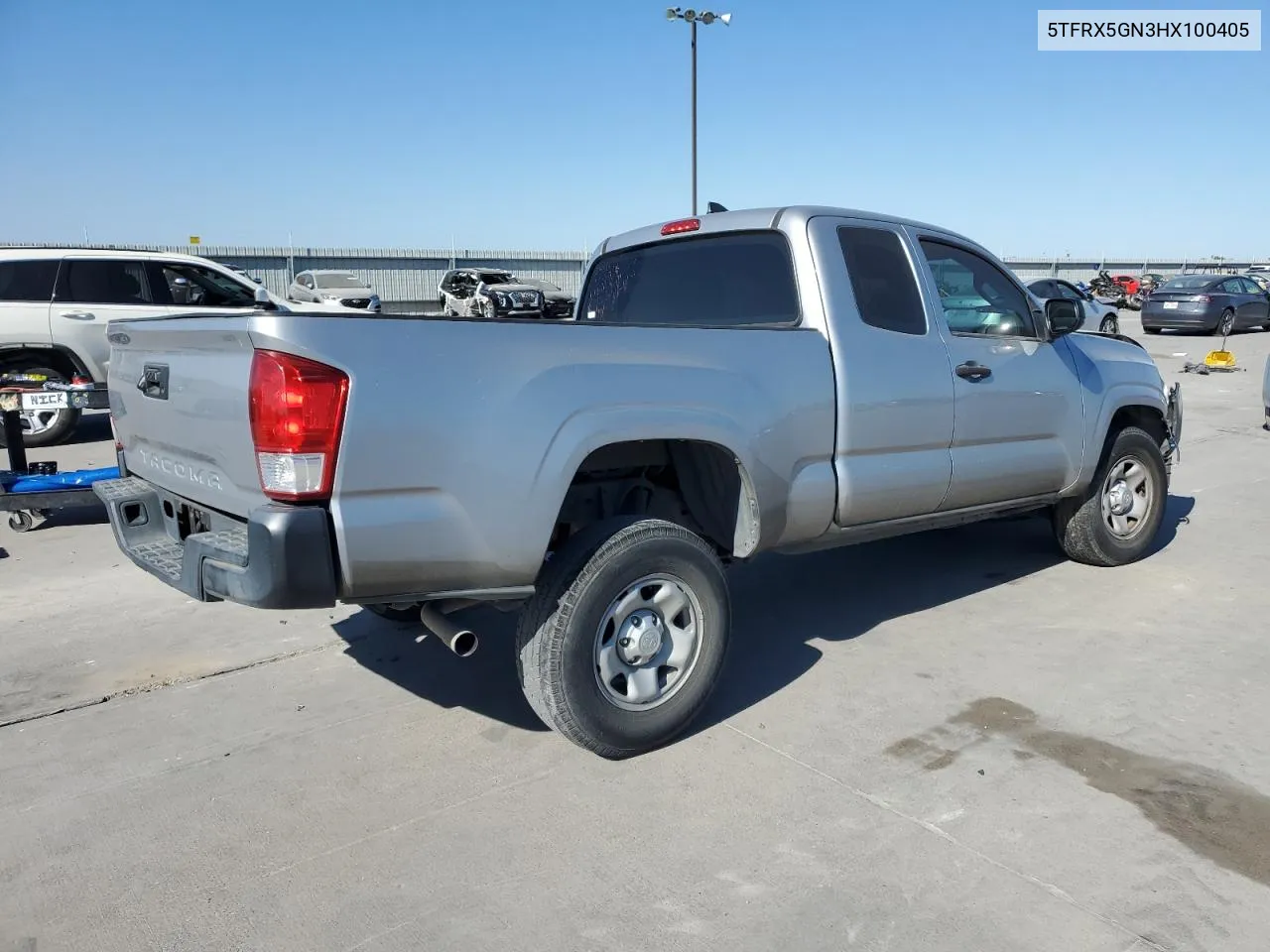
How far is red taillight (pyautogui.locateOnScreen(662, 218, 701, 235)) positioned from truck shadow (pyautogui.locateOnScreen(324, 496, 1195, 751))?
6.35 feet

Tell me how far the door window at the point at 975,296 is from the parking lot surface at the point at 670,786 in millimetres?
1458

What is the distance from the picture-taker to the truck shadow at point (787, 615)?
4.16 metres

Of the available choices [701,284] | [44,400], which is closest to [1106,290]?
[701,284]

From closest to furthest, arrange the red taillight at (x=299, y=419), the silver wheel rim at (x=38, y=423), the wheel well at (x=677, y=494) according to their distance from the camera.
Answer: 1. the red taillight at (x=299, y=419)
2. the wheel well at (x=677, y=494)
3. the silver wheel rim at (x=38, y=423)

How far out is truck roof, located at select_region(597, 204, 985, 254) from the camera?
14.0 feet

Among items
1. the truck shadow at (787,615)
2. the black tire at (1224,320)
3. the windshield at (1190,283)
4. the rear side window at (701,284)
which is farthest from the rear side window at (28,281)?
the black tire at (1224,320)

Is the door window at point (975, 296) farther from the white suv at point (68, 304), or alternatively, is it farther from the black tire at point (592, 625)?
the white suv at point (68, 304)

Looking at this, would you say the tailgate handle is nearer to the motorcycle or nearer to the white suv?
the white suv

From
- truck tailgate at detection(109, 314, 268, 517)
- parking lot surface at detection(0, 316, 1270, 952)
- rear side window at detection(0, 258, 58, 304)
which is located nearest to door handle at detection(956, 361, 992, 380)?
parking lot surface at detection(0, 316, 1270, 952)

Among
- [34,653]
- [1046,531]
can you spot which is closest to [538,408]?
[34,653]

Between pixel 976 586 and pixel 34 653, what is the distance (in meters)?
4.81

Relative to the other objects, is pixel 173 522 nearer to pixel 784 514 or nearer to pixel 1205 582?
pixel 784 514

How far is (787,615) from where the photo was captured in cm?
508

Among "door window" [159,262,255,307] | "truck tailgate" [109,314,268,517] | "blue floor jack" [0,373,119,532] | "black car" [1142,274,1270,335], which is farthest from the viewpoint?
"black car" [1142,274,1270,335]
